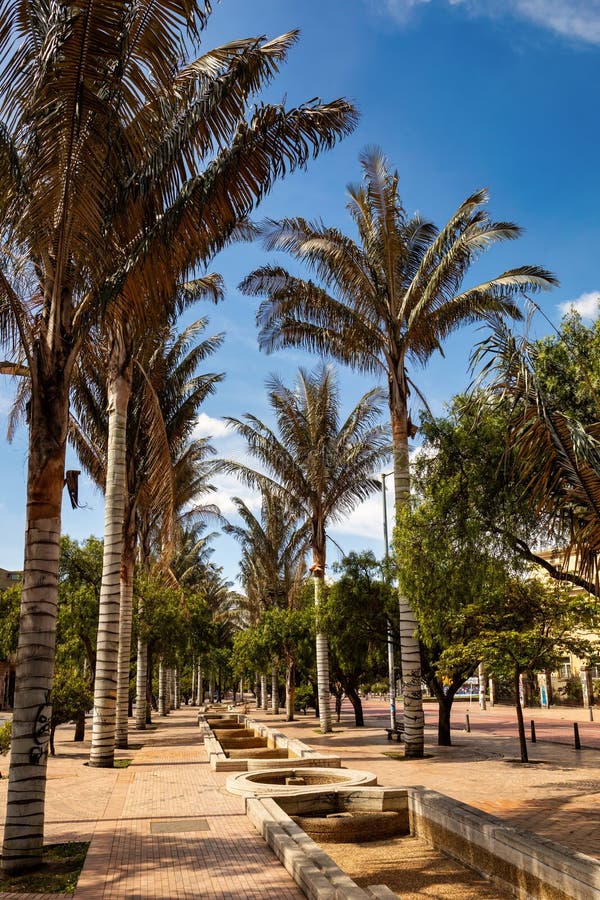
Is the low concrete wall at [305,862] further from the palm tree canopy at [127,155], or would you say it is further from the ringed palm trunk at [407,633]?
the ringed palm trunk at [407,633]

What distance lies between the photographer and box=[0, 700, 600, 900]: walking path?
7590 millimetres

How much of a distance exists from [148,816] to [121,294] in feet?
25.3

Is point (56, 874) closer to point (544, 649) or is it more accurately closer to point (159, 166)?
point (159, 166)

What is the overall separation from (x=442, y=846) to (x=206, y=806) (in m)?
4.19

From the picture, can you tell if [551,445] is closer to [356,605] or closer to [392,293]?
[392,293]

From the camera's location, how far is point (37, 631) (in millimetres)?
8289

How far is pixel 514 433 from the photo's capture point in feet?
32.8

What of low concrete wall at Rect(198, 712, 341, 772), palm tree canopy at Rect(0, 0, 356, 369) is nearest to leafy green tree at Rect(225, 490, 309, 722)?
low concrete wall at Rect(198, 712, 341, 772)

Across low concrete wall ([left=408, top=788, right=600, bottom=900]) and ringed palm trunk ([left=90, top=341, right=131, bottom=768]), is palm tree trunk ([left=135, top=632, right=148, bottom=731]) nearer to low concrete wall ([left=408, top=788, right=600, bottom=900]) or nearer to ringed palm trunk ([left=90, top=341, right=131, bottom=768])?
ringed palm trunk ([left=90, top=341, right=131, bottom=768])

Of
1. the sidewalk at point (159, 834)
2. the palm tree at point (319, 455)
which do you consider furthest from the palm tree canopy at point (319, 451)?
the sidewalk at point (159, 834)

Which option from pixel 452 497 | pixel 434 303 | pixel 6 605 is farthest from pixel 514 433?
pixel 6 605

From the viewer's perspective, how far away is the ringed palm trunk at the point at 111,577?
16.7 metres

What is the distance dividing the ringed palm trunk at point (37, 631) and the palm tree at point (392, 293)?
10001 mm

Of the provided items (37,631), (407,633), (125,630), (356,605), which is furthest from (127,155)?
(356,605)
